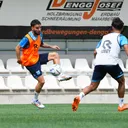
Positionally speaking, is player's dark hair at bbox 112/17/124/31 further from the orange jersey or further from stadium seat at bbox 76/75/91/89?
stadium seat at bbox 76/75/91/89

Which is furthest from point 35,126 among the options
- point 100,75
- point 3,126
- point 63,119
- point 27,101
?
point 27,101

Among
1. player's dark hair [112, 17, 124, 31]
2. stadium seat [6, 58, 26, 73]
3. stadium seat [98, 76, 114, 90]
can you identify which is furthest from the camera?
stadium seat [6, 58, 26, 73]

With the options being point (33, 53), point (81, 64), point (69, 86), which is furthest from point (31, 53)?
point (81, 64)

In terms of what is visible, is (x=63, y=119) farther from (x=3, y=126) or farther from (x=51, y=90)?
(x=51, y=90)

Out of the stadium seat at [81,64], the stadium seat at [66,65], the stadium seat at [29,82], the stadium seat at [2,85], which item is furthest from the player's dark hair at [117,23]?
the stadium seat at [81,64]

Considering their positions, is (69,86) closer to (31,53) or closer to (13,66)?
(13,66)

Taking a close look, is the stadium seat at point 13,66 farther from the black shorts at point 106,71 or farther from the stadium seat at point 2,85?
the black shorts at point 106,71

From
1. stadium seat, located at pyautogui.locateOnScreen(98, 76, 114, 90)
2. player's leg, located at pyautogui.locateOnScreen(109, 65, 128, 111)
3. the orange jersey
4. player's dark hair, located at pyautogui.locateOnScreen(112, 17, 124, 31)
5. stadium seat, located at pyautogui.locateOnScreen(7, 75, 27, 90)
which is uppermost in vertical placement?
player's dark hair, located at pyautogui.locateOnScreen(112, 17, 124, 31)

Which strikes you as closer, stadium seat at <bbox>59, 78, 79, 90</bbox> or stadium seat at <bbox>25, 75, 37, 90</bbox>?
stadium seat at <bbox>59, 78, 79, 90</bbox>

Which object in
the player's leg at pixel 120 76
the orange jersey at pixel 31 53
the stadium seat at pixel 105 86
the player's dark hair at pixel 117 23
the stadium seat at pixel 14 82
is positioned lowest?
the player's leg at pixel 120 76

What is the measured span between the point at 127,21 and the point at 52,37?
325 centimetres

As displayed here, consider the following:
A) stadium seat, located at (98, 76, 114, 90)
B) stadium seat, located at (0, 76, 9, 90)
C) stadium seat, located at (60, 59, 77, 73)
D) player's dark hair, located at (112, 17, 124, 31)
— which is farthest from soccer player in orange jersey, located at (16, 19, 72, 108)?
stadium seat, located at (60, 59, 77, 73)

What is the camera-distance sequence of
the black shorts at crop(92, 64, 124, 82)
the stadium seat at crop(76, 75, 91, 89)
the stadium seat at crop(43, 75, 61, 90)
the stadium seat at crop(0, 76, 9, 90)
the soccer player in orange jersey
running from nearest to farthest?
the black shorts at crop(92, 64, 124, 82), the soccer player in orange jersey, the stadium seat at crop(0, 76, 9, 90), the stadium seat at crop(43, 75, 61, 90), the stadium seat at crop(76, 75, 91, 89)

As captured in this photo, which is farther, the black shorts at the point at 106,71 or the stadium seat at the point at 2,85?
A: the stadium seat at the point at 2,85
